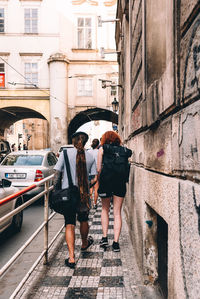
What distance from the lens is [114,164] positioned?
473cm

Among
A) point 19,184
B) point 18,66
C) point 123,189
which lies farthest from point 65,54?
point 123,189

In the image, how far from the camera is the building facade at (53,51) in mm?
24891

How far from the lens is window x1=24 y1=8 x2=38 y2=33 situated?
2527cm

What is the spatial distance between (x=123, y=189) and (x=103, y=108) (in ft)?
68.7

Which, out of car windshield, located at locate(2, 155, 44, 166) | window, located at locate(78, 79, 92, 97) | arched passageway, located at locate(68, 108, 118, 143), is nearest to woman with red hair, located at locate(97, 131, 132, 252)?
car windshield, located at locate(2, 155, 44, 166)

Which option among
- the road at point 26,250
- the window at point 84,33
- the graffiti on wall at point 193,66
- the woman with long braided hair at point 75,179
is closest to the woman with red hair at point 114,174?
the woman with long braided hair at point 75,179

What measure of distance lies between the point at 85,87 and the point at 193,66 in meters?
24.0

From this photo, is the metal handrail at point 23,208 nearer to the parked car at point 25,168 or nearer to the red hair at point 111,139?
the red hair at point 111,139

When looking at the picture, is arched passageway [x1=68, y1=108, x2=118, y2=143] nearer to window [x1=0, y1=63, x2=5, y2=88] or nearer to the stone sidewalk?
window [x1=0, y1=63, x2=5, y2=88]

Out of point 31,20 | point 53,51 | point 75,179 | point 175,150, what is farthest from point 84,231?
point 31,20

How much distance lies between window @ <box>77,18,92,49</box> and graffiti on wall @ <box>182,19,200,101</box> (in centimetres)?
2476

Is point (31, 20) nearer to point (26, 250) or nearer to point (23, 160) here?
point (23, 160)

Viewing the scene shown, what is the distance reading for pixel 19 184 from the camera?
9492 mm

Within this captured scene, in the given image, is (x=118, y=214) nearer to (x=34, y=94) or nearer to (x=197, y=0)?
(x=197, y=0)
